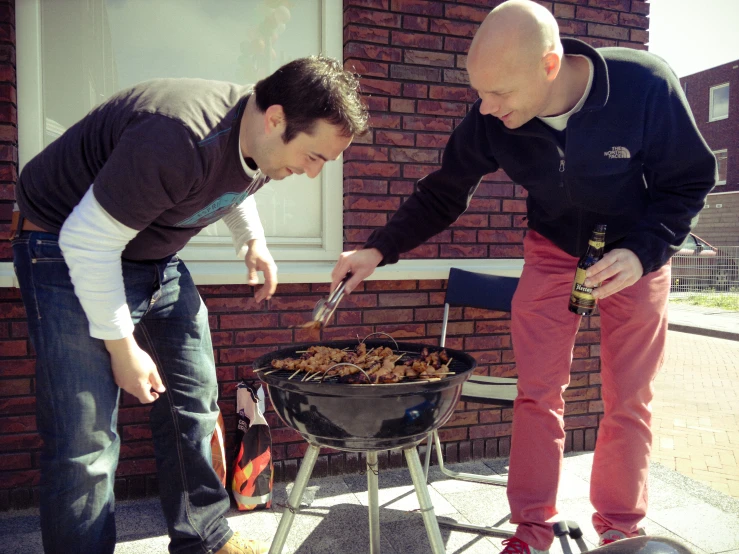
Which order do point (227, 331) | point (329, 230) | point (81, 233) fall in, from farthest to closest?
point (329, 230) → point (227, 331) → point (81, 233)

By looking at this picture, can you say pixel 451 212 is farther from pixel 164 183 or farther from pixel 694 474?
pixel 694 474

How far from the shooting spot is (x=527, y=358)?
255 cm

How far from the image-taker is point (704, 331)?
10781 millimetres

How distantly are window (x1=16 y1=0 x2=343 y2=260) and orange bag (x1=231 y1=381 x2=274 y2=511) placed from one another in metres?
0.98

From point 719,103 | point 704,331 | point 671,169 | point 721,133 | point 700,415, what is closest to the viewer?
point 671,169

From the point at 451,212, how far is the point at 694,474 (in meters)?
2.86

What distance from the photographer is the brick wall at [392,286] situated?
3.16 m

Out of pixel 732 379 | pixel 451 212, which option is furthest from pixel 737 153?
pixel 451 212

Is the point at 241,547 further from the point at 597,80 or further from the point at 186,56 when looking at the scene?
the point at 186,56

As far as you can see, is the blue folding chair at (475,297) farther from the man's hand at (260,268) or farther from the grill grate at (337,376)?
the man's hand at (260,268)

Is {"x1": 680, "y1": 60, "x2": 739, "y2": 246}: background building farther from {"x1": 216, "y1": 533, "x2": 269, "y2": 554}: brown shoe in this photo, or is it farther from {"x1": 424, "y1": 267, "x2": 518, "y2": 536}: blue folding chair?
{"x1": 216, "y1": 533, "x2": 269, "y2": 554}: brown shoe

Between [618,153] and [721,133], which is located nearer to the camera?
[618,153]

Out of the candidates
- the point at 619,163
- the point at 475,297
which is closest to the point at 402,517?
the point at 475,297

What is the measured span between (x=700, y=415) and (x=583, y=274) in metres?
4.32
